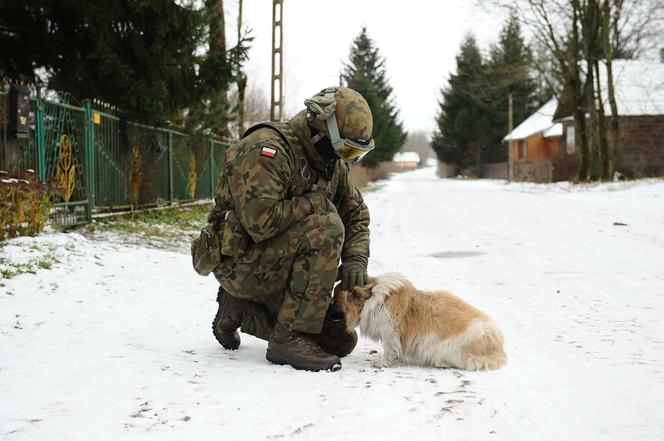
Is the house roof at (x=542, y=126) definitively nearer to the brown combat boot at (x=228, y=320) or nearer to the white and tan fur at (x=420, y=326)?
the white and tan fur at (x=420, y=326)

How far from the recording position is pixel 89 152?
1072 cm

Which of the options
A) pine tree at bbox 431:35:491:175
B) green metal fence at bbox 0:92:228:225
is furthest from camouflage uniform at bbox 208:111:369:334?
pine tree at bbox 431:35:491:175

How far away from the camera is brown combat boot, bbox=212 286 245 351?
13.1 feet

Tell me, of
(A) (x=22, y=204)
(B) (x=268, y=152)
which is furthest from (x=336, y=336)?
(A) (x=22, y=204)

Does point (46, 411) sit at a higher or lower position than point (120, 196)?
lower

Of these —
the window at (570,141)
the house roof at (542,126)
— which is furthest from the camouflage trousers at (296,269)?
the house roof at (542,126)

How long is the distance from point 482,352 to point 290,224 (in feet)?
5.01

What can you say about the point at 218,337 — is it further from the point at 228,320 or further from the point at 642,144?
the point at 642,144

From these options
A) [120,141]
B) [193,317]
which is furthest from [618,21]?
[193,317]

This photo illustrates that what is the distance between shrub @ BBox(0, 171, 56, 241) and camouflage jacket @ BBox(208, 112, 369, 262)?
15.1 feet

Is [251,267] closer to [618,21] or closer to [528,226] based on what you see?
[528,226]

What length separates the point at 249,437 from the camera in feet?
8.59

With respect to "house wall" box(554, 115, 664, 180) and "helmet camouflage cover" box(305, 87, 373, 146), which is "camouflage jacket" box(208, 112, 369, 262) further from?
"house wall" box(554, 115, 664, 180)

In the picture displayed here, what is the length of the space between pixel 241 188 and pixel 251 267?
54 cm
